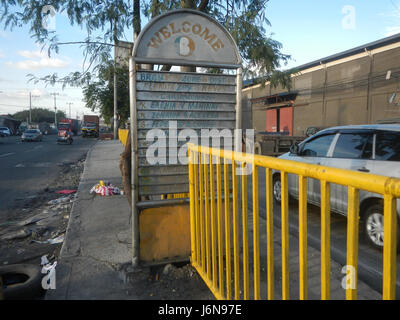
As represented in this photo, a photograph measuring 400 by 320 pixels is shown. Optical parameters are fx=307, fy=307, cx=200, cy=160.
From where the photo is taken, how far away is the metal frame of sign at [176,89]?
10.2ft

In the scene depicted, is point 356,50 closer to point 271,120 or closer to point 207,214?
point 271,120

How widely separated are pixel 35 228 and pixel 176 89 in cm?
354

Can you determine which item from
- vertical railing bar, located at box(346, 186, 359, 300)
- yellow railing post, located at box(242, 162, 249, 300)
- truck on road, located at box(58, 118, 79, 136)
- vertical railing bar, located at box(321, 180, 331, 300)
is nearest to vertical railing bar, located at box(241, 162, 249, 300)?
yellow railing post, located at box(242, 162, 249, 300)

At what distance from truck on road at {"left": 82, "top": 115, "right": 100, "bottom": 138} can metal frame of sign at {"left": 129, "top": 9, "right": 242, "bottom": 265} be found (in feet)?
143

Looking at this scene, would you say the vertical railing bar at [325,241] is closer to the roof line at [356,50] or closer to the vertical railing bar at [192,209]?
the vertical railing bar at [192,209]

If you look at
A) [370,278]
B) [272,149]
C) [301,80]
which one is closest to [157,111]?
[370,278]

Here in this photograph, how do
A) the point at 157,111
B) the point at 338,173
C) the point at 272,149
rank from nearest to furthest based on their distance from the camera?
the point at 338,173 < the point at 157,111 < the point at 272,149

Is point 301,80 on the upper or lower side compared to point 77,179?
upper

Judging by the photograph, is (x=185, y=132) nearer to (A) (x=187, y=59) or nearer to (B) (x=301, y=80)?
(A) (x=187, y=59)

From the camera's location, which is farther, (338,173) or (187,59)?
(187,59)

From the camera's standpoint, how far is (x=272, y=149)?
15023 millimetres

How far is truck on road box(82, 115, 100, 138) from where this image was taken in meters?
43.9

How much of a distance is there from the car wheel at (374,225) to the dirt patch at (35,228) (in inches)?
161

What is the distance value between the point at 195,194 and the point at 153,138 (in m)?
0.74
